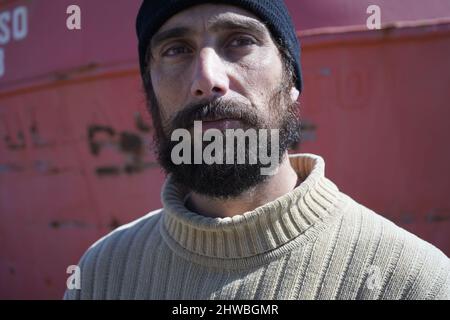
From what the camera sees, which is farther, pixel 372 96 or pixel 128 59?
pixel 128 59

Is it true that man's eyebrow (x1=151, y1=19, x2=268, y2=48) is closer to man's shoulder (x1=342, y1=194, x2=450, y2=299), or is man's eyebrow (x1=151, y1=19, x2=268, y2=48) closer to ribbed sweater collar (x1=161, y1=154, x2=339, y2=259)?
ribbed sweater collar (x1=161, y1=154, x2=339, y2=259)

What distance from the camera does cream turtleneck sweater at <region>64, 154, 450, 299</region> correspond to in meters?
1.27

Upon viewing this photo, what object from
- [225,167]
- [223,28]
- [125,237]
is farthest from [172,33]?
[125,237]

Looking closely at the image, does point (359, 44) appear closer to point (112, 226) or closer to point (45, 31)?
point (112, 226)

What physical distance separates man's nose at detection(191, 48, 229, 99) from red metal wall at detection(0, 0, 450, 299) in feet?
4.30

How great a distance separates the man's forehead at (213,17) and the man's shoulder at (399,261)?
68 centimetres

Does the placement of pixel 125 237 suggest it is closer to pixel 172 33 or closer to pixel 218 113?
pixel 218 113

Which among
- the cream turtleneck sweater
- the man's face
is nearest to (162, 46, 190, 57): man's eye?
the man's face

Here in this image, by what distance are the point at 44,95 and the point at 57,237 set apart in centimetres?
102

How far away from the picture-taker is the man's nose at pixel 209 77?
1.42 meters

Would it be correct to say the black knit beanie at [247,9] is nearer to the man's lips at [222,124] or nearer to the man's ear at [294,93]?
the man's ear at [294,93]
